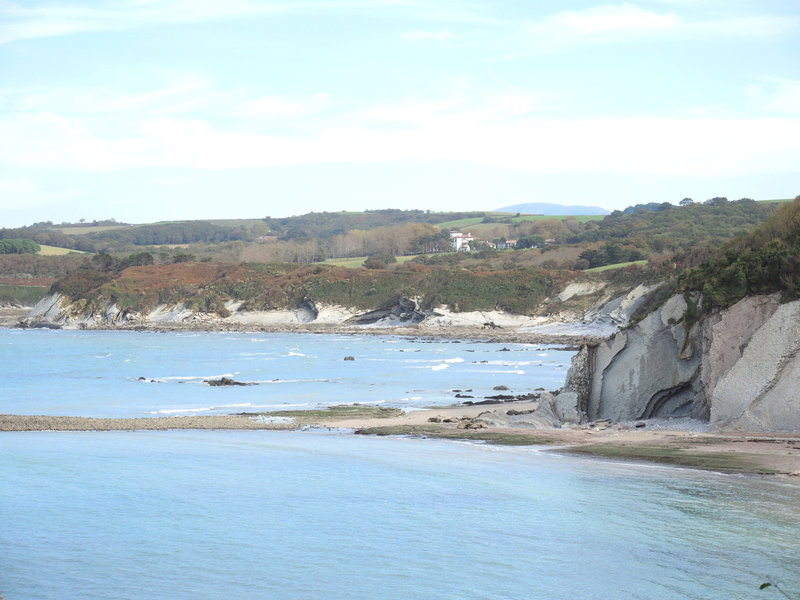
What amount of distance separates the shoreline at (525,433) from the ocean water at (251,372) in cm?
325

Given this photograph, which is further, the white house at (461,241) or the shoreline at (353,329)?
the white house at (461,241)

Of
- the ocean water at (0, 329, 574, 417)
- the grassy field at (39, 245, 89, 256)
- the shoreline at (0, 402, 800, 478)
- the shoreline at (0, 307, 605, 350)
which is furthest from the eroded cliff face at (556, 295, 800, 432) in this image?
the grassy field at (39, 245, 89, 256)

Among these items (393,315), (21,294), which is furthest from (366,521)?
(21,294)

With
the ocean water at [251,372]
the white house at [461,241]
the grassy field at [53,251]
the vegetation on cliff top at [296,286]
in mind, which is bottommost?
the ocean water at [251,372]

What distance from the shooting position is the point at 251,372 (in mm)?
46312

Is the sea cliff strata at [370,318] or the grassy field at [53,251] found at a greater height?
the grassy field at [53,251]

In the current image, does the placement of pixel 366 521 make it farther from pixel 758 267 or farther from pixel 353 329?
pixel 353 329

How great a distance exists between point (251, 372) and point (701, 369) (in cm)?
3153

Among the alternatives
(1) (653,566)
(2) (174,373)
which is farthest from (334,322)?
(1) (653,566)

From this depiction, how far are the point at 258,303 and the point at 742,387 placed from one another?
84921 millimetres

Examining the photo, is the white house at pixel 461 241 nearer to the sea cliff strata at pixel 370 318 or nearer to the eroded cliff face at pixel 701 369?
the sea cliff strata at pixel 370 318

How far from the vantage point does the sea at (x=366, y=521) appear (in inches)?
376

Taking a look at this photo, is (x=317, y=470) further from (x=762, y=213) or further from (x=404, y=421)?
(x=762, y=213)

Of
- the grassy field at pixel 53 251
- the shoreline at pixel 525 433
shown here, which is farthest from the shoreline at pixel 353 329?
the grassy field at pixel 53 251
